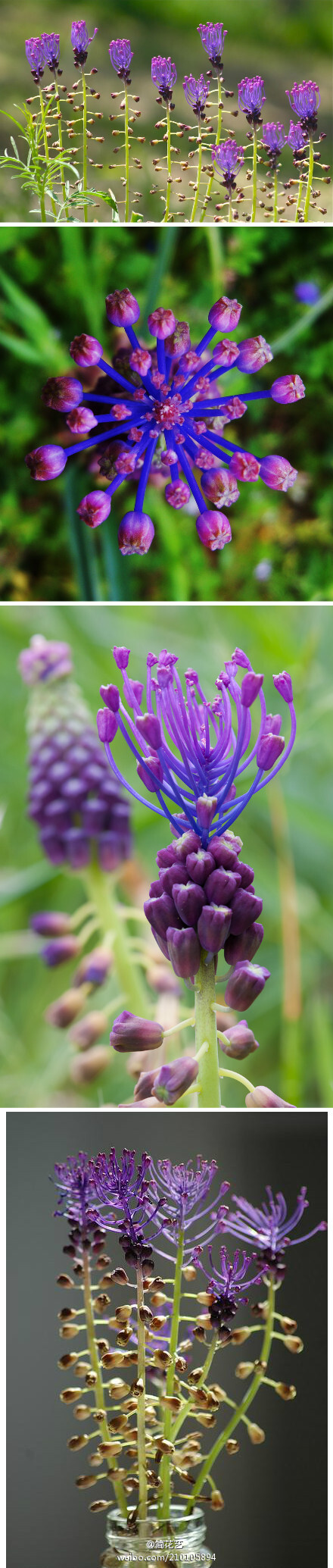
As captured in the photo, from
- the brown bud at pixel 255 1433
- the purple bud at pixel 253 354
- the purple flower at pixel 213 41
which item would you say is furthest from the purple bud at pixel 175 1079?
the purple flower at pixel 213 41

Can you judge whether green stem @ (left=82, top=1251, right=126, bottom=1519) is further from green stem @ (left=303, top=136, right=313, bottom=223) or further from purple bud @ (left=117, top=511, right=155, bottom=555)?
green stem @ (left=303, top=136, right=313, bottom=223)

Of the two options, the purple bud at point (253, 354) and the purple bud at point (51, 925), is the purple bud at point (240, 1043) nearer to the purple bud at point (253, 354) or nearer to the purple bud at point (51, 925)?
the purple bud at point (51, 925)

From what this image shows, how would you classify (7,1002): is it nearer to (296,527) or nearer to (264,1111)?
(264,1111)

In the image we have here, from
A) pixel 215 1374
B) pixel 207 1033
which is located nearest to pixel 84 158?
pixel 207 1033

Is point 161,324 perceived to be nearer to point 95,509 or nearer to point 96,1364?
point 95,509

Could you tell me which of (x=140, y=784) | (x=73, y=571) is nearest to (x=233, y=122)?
(x=73, y=571)

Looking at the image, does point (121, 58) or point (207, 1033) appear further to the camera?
point (121, 58)

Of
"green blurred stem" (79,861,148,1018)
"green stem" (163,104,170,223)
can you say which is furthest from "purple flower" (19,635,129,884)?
"green stem" (163,104,170,223)
